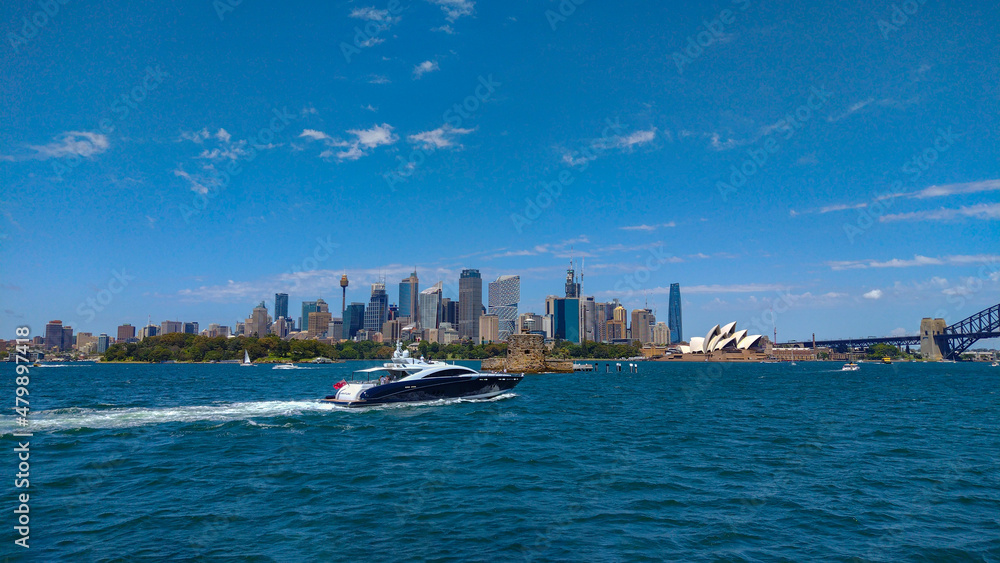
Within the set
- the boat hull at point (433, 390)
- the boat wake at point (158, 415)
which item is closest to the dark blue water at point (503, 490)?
the boat wake at point (158, 415)

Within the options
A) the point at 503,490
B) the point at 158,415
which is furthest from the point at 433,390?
the point at 503,490

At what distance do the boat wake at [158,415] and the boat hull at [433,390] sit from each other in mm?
416

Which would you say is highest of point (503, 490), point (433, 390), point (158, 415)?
point (433, 390)

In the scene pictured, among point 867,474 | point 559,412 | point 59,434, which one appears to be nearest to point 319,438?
point 59,434

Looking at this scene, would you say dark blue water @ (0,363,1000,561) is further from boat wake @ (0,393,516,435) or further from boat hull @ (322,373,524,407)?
boat hull @ (322,373,524,407)

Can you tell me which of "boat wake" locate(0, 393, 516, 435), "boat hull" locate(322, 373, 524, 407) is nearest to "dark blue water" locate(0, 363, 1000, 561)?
"boat wake" locate(0, 393, 516, 435)

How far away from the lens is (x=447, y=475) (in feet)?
59.2

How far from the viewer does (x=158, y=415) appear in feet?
105

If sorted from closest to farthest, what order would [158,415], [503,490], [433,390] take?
[503,490]
[158,415]
[433,390]

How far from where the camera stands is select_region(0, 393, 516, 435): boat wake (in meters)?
28.3

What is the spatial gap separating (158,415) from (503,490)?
83.8 feet

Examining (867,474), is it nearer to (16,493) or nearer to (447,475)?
(447,475)

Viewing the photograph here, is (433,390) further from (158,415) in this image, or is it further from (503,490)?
(503,490)

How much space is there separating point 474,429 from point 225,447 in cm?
1128
